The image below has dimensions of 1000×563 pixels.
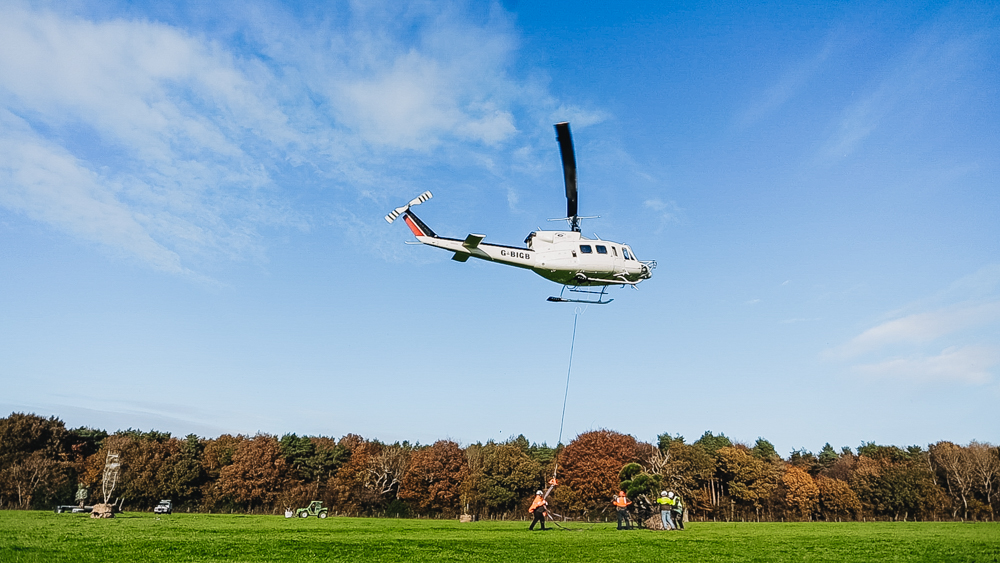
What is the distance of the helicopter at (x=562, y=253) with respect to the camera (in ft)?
68.6

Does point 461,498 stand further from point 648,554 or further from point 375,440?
point 648,554

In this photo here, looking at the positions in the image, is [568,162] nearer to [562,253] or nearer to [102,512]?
[562,253]

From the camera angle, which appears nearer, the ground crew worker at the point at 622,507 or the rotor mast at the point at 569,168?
the rotor mast at the point at 569,168

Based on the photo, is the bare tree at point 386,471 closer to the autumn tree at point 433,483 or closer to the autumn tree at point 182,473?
the autumn tree at point 433,483

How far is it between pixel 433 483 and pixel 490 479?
670 cm

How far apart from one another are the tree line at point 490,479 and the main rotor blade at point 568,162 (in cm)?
4556

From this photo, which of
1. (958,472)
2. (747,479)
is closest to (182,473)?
(747,479)

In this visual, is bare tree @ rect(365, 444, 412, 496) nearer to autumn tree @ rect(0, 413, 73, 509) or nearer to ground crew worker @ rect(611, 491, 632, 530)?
autumn tree @ rect(0, 413, 73, 509)

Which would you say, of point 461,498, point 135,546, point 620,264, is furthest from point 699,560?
point 461,498

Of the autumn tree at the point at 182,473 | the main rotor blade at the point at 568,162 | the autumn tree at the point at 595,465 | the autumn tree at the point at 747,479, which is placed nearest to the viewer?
the main rotor blade at the point at 568,162

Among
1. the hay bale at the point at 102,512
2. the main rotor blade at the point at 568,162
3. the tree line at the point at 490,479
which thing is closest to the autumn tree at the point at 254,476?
the tree line at the point at 490,479

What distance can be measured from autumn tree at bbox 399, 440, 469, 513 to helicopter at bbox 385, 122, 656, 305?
50103 mm

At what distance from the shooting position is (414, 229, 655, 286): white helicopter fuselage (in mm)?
20922

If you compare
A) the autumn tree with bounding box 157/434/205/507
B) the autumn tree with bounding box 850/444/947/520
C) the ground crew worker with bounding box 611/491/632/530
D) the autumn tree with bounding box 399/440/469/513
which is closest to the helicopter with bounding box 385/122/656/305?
the ground crew worker with bounding box 611/491/632/530
